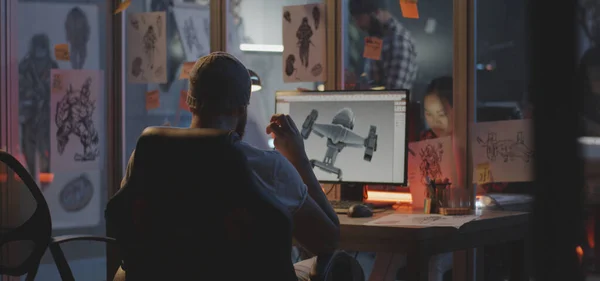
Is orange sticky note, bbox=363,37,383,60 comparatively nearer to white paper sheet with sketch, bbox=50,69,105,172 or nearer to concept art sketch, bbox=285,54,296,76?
concept art sketch, bbox=285,54,296,76

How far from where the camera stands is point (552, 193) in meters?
0.39

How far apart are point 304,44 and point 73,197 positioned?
1780 mm

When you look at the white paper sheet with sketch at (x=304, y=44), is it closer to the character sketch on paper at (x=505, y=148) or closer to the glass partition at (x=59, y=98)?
the character sketch on paper at (x=505, y=148)

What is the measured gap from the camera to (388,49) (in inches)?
120

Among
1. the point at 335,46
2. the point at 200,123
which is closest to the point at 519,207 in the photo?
the point at 335,46

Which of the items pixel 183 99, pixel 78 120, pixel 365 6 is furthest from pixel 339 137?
pixel 78 120

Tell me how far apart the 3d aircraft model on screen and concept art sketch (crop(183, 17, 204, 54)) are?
116 cm

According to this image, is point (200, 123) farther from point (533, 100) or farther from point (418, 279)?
point (533, 100)

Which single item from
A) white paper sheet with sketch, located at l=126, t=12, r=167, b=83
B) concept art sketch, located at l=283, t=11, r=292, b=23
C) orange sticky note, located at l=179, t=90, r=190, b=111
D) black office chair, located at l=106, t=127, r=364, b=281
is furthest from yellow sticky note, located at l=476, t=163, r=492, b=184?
white paper sheet with sketch, located at l=126, t=12, r=167, b=83

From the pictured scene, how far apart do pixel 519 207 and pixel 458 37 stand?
0.75 meters

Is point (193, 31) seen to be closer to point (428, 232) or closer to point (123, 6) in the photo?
point (123, 6)

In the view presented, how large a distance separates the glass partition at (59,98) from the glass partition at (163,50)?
0.21m

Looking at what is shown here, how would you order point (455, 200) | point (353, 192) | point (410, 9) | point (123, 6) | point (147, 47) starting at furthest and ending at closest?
1. point (147, 47)
2. point (123, 6)
3. point (410, 9)
4. point (353, 192)
5. point (455, 200)

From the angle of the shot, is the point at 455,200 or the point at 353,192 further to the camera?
the point at 353,192
